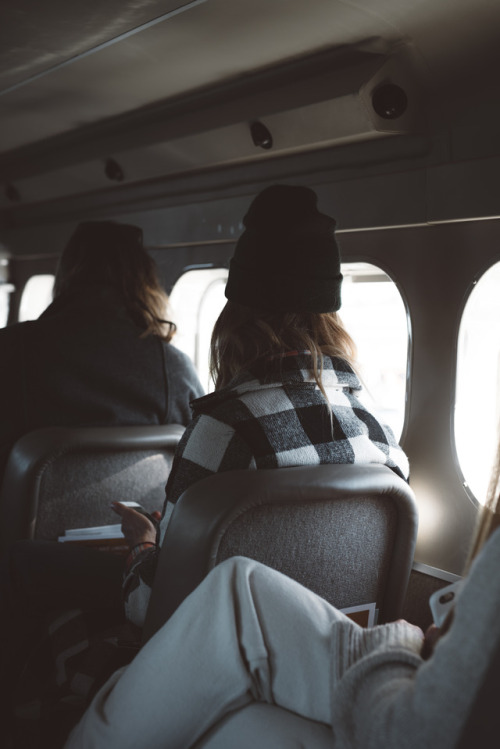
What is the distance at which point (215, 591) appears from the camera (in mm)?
1326

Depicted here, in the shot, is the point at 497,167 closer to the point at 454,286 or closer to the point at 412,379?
the point at 454,286

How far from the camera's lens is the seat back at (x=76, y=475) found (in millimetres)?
2629

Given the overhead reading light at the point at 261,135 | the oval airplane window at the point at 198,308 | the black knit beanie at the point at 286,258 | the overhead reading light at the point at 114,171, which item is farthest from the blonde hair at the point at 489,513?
the overhead reading light at the point at 114,171

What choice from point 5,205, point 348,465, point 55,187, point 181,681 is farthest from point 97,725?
point 5,205

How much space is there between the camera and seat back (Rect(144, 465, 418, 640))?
5.59 ft

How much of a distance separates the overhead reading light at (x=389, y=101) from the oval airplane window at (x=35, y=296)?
3502mm

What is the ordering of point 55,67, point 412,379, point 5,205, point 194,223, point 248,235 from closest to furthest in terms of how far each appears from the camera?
point 248,235
point 412,379
point 55,67
point 194,223
point 5,205

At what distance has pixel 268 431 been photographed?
6.18ft

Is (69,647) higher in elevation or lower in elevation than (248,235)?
lower

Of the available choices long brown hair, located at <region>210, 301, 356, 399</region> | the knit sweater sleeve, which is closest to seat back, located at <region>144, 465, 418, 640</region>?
long brown hair, located at <region>210, 301, 356, 399</region>

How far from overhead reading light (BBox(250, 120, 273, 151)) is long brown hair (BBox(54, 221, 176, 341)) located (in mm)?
649

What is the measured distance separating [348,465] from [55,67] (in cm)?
215

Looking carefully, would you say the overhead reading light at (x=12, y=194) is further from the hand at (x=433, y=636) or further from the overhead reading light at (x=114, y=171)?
the hand at (x=433, y=636)

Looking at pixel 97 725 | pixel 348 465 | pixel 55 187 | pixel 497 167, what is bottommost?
pixel 97 725
